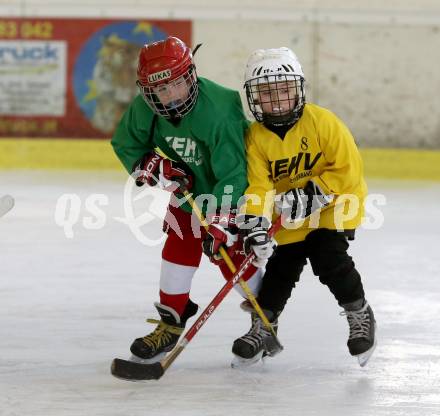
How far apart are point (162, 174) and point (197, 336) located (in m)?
0.47

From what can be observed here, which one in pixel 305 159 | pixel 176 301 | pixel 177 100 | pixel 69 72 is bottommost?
pixel 69 72

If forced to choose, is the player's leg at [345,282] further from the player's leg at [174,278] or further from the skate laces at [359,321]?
the player's leg at [174,278]

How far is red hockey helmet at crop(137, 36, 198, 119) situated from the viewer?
7.50ft

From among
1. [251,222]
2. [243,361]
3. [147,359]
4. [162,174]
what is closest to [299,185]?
[251,222]

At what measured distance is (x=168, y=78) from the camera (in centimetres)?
228

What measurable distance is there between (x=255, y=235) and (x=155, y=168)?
0.28 metres

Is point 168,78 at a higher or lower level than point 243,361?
higher

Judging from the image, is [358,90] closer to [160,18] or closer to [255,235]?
[160,18]

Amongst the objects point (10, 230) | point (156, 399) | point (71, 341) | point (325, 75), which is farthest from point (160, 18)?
point (156, 399)

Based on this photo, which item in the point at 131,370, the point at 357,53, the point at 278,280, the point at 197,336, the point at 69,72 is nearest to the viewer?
the point at 131,370

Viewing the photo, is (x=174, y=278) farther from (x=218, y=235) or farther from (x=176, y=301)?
(x=218, y=235)

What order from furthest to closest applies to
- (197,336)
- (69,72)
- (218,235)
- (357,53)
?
(69,72) < (357,53) < (197,336) < (218,235)

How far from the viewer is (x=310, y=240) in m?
2.49

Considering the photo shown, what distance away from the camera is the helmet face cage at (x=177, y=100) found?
229 cm
